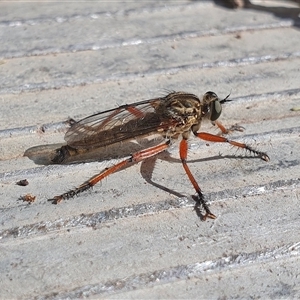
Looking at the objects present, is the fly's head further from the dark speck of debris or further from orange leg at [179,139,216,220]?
the dark speck of debris

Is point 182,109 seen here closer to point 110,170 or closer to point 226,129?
point 226,129

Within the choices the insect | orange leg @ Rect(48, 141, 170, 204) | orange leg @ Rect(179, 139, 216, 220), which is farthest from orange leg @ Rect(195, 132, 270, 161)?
orange leg @ Rect(48, 141, 170, 204)

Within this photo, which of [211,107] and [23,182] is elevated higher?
[211,107]

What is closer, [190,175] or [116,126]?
[190,175]

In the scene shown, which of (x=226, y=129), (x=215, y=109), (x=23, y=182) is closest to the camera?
(x=23, y=182)

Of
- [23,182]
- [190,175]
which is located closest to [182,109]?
[190,175]

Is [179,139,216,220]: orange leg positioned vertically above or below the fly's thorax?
below

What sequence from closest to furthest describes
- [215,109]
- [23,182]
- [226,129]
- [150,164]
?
[23,182] → [150,164] → [215,109] → [226,129]
